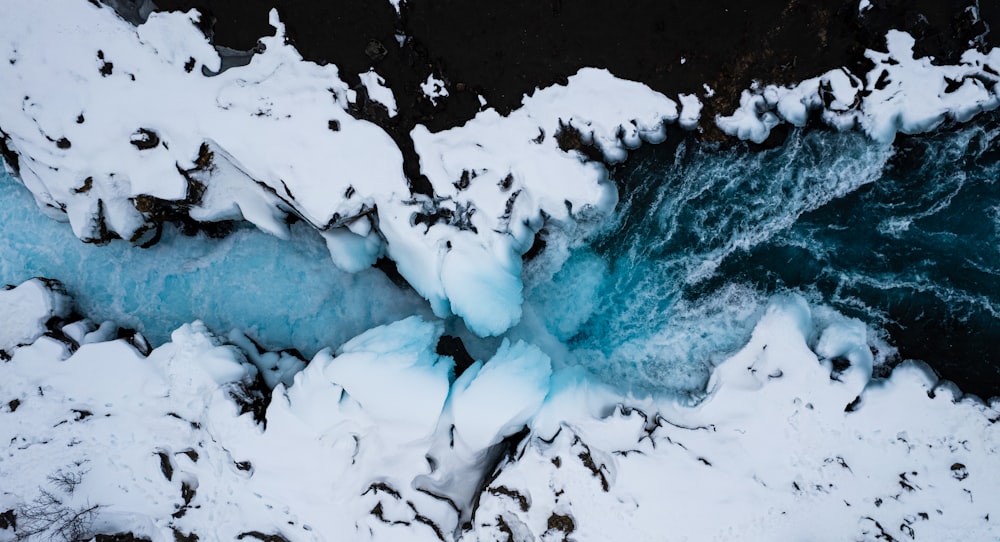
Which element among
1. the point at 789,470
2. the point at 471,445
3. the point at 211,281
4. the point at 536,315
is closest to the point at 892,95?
the point at 789,470

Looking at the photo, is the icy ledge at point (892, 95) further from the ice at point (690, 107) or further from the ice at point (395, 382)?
the ice at point (395, 382)

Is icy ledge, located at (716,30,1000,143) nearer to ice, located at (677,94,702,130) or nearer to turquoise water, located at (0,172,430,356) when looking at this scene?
ice, located at (677,94,702,130)

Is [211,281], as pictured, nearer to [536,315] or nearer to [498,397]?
[498,397]

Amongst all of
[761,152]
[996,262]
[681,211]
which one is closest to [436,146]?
[681,211]

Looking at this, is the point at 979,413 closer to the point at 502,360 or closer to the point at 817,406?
the point at 817,406

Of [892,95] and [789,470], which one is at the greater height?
[892,95]

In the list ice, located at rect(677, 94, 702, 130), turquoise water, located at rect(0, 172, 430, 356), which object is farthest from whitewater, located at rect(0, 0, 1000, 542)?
turquoise water, located at rect(0, 172, 430, 356)

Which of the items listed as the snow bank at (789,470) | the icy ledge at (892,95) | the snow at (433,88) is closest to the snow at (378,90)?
the snow at (433,88)
